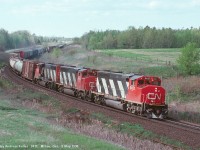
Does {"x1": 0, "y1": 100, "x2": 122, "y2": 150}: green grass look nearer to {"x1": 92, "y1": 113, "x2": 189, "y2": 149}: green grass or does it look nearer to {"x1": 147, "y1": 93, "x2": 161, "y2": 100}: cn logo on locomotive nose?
{"x1": 92, "y1": 113, "x2": 189, "y2": 149}: green grass

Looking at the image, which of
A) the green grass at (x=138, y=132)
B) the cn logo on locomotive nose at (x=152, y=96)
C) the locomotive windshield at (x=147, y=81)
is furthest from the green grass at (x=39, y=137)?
the locomotive windshield at (x=147, y=81)

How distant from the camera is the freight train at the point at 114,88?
26.7 m

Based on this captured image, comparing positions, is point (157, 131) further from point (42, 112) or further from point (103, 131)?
point (42, 112)

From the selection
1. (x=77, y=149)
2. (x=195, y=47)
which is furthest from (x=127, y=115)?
(x=195, y=47)

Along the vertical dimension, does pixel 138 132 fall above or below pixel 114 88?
below

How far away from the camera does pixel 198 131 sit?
22.1 m

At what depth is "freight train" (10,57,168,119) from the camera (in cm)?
2672

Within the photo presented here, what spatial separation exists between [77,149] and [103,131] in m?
6.32

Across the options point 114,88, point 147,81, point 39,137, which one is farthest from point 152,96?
point 39,137

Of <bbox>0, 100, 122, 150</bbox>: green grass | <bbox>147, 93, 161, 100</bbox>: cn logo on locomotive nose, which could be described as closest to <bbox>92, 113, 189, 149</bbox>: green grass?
<bbox>147, 93, 161, 100</bbox>: cn logo on locomotive nose

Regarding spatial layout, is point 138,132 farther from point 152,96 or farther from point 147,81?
point 147,81

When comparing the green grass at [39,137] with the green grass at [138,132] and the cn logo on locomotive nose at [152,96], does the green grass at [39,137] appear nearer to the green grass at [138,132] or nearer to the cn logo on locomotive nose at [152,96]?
the green grass at [138,132]

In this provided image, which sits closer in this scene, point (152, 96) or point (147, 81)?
point (152, 96)

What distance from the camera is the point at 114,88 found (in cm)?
3100
